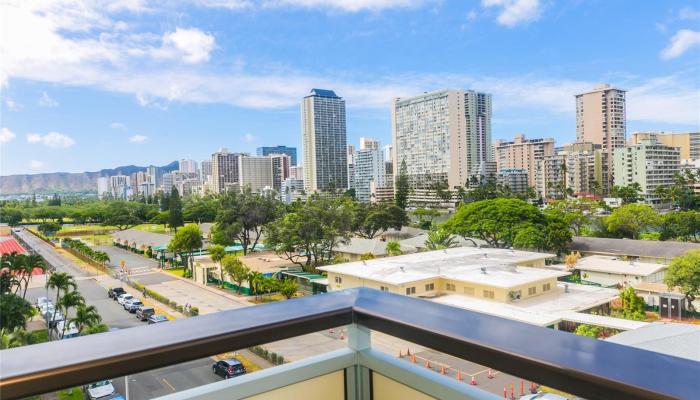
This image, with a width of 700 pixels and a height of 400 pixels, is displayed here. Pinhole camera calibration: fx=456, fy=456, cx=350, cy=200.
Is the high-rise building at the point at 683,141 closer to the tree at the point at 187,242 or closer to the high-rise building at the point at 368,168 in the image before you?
the tree at the point at 187,242

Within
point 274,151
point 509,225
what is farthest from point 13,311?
point 274,151

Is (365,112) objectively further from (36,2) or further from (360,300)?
(360,300)

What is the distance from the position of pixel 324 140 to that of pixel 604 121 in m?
13.2

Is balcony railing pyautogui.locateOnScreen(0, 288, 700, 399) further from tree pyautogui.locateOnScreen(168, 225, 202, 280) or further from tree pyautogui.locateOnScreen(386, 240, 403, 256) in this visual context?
tree pyautogui.locateOnScreen(386, 240, 403, 256)

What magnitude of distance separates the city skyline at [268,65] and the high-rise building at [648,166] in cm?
33

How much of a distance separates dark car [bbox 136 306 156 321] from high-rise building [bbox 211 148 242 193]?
26.2ft

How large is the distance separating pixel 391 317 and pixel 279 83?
244 inches

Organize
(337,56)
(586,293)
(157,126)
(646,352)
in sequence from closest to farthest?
(646,352), (586,293), (157,126), (337,56)

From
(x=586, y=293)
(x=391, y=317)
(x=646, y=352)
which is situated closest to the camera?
(x=646, y=352)

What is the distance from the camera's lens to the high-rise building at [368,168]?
22.1m

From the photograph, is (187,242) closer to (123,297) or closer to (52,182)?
(123,297)

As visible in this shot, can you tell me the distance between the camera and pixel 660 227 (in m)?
6.40

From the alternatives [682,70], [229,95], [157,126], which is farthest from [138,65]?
[682,70]

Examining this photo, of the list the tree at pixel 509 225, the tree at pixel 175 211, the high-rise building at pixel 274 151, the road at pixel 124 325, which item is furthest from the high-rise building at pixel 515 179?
the high-rise building at pixel 274 151
